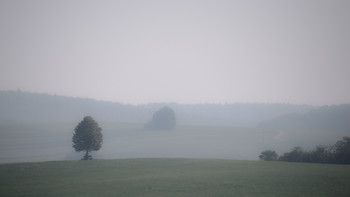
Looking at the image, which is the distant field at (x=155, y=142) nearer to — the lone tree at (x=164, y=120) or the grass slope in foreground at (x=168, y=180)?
the lone tree at (x=164, y=120)

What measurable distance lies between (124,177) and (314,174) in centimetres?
2207

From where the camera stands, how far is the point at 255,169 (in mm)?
27141

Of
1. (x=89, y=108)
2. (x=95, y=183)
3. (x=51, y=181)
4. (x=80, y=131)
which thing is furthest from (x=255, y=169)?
(x=89, y=108)

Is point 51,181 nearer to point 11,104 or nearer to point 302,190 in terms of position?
point 302,190

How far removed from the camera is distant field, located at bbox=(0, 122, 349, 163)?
201 feet

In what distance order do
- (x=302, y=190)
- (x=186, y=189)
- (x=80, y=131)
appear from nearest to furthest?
(x=302, y=190)
(x=186, y=189)
(x=80, y=131)

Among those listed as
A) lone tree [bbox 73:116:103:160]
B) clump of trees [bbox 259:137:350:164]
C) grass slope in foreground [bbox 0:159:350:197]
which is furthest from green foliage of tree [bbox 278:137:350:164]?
lone tree [bbox 73:116:103:160]

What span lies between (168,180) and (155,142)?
53.9 metres

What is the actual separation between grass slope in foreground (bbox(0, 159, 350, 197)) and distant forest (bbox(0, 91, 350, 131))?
3921 inches

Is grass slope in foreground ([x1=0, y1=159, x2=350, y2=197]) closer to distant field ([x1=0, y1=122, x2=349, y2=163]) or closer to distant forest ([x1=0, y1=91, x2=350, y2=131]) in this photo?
distant field ([x1=0, y1=122, x2=349, y2=163])

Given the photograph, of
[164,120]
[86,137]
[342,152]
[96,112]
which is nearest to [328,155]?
[342,152]

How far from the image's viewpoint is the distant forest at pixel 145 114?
112m

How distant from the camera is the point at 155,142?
76125 mm

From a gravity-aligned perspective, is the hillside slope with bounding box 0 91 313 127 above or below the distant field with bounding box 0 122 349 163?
above
